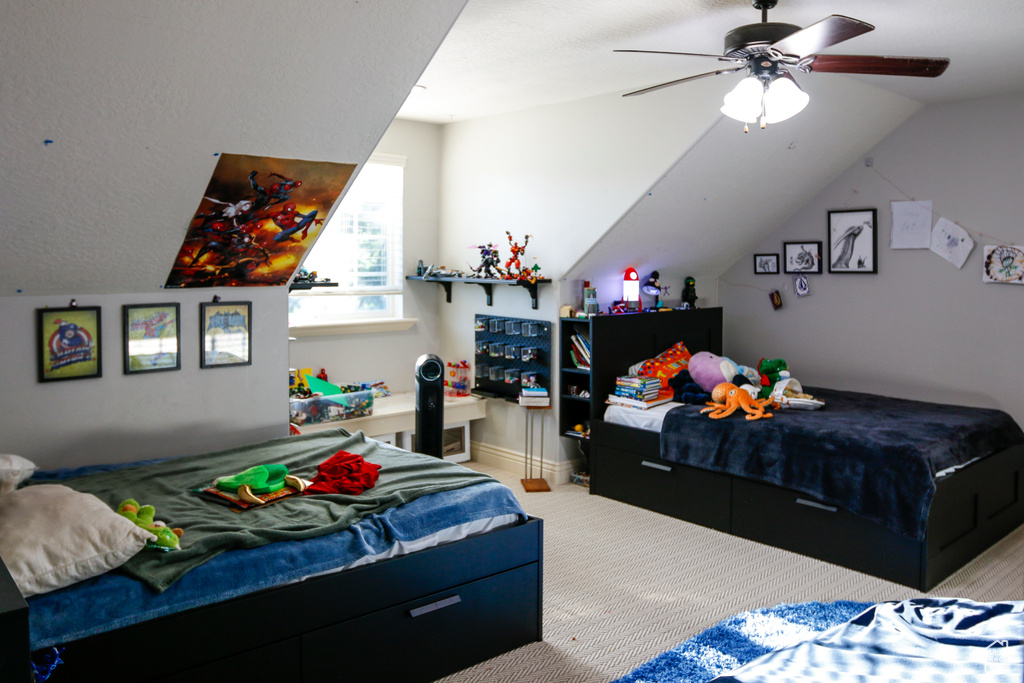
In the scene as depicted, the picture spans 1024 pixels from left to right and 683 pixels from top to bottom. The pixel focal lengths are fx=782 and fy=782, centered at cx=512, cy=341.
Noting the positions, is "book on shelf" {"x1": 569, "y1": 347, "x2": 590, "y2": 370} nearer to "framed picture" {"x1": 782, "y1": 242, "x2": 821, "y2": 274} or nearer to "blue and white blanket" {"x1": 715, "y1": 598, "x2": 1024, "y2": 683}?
"framed picture" {"x1": 782, "y1": 242, "x2": 821, "y2": 274}

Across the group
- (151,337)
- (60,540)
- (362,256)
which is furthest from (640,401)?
(60,540)

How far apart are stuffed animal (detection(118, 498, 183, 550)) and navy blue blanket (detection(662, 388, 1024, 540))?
8.75 feet

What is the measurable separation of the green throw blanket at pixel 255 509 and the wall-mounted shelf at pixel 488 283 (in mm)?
1634

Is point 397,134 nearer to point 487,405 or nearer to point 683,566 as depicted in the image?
point 487,405

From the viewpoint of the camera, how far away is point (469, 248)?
17.4 ft

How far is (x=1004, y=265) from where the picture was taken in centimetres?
445

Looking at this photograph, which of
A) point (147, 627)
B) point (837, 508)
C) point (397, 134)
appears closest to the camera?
point (147, 627)

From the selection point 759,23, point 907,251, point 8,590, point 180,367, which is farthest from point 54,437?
point 907,251

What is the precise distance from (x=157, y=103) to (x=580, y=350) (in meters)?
2.92

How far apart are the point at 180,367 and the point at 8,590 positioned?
82.9 inches

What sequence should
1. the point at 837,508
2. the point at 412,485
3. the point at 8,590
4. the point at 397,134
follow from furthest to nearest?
the point at 397,134
the point at 837,508
the point at 412,485
the point at 8,590

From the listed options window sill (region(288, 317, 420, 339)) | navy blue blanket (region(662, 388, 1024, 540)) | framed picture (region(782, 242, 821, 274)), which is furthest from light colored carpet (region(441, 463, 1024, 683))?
framed picture (region(782, 242, 821, 274))

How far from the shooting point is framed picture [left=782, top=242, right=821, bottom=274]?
5.21 meters

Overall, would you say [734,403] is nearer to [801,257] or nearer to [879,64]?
[801,257]
